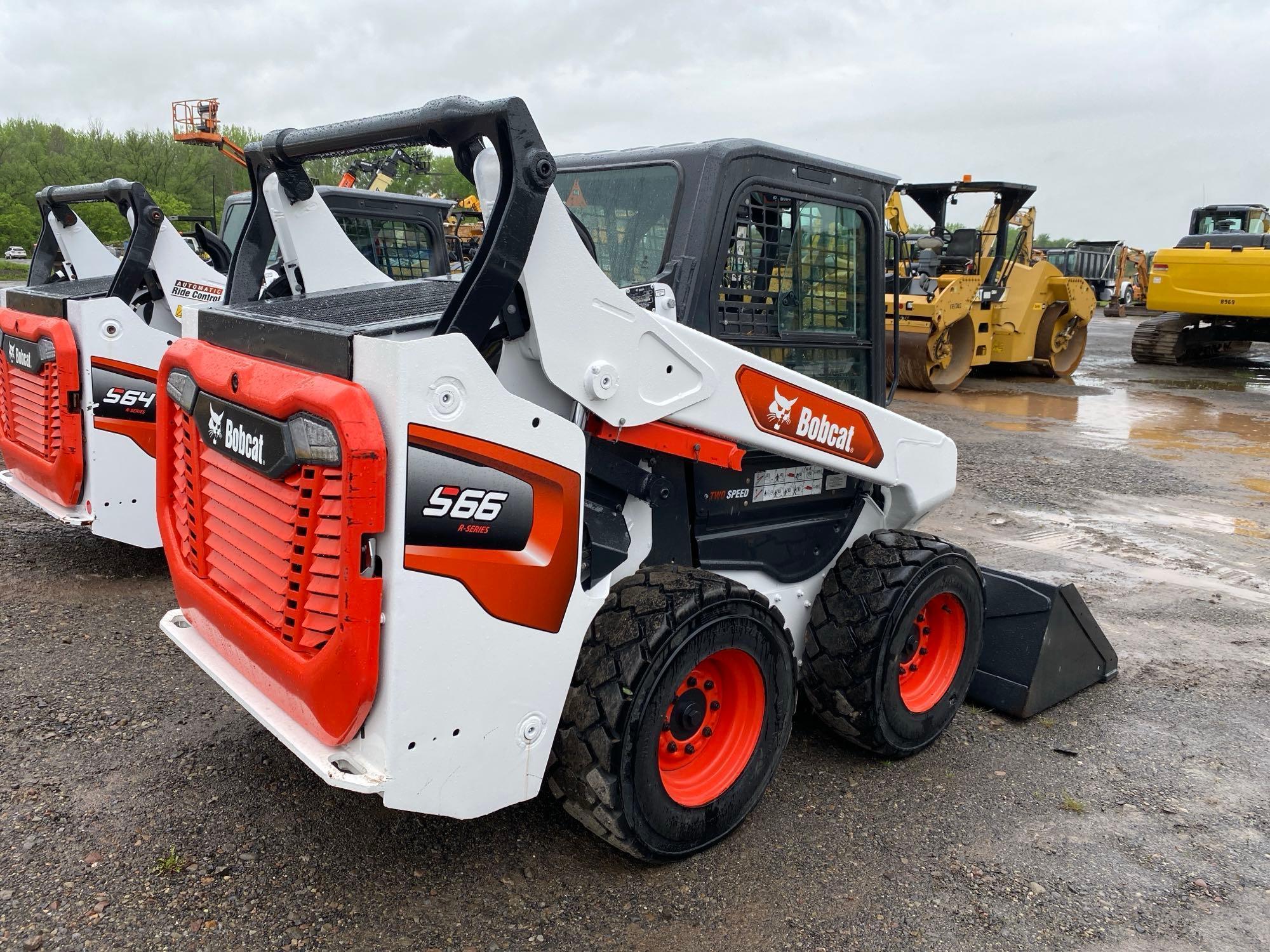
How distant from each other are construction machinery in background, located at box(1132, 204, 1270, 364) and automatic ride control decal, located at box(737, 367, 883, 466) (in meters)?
14.2

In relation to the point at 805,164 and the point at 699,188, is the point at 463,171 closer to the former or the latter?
the point at 699,188

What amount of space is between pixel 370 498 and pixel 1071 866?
2.33 meters

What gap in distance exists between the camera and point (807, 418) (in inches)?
125

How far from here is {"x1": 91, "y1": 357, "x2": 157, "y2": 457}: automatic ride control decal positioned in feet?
16.8

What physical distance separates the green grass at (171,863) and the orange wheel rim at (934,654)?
7.85ft

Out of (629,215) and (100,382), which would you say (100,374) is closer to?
(100,382)

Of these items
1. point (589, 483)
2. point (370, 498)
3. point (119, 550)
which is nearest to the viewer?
point (370, 498)

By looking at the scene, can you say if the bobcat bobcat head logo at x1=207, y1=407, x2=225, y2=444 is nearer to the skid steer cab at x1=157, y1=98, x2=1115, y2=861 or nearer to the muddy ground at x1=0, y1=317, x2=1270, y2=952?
the skid steer cab at x1=157, y1=98, x2=1115, y2=861

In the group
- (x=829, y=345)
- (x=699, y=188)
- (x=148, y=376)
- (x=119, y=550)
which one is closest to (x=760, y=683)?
(x=829, y=345)

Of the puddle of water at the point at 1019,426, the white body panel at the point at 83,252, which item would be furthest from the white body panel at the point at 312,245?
the puddle of water at the point at 1019,426

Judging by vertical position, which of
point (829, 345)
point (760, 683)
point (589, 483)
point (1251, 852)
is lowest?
point (1251, 852)

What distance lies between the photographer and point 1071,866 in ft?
10.0

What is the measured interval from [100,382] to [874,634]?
3961 mm

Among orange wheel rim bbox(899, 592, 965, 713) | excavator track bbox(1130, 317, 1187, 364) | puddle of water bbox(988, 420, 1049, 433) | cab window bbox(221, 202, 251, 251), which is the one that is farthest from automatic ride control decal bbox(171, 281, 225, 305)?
excavator track bbox(1130, 317, 1187, 364)
